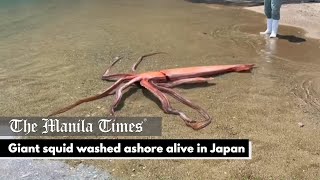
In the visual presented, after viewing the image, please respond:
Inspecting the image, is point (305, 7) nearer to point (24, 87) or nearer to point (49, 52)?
point (49, 52)

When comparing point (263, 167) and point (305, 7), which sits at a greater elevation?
point (305, 7)

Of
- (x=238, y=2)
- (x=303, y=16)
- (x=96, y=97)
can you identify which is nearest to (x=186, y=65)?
(x=96, y=97)

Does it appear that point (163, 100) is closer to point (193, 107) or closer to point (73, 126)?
point (193, 107)

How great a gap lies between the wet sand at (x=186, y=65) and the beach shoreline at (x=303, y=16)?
1.51 feet

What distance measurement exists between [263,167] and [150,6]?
1063 cm

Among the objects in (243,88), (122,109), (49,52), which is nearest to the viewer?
(122,109)

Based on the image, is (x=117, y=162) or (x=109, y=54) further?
(x=109, y=54)

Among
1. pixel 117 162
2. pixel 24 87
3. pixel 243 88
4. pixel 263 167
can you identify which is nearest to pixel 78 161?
pixel 117 162

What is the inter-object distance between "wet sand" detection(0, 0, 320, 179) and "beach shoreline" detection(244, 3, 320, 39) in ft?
1.51

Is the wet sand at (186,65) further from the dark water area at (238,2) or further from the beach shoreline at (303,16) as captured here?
the dark water area at (238,2)

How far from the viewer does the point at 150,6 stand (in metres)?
14.4
